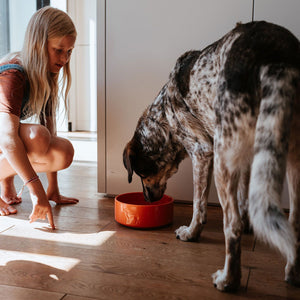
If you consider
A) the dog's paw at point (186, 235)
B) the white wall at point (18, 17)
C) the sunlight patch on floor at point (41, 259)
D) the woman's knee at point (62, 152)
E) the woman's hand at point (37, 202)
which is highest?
the white wall at point (18, 17)

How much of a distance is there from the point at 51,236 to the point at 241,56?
1.27 m

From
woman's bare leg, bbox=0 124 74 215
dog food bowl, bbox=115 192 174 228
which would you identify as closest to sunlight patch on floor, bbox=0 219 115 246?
dog food bowl, bbox=115 192 174 228

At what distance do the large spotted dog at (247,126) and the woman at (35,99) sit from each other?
27.3 inches

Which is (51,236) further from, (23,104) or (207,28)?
(207,28)

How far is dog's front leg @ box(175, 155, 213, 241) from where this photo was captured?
6.14 feet

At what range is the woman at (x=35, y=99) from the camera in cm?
184

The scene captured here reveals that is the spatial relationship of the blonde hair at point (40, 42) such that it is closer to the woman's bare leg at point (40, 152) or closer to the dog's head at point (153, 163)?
the woman's bare leg at point (40, 152)

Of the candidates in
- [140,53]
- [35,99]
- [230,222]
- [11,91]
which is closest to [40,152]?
[35,99]

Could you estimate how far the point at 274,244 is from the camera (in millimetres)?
1000

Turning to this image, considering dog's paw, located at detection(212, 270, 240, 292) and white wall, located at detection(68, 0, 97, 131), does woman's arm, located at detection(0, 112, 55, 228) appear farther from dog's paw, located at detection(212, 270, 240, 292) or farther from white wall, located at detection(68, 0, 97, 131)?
white wall, located at detection(68, 0, 97, 131)

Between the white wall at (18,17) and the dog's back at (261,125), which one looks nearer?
the dog's back at (261,125)

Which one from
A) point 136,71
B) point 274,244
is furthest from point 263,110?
point 136,71

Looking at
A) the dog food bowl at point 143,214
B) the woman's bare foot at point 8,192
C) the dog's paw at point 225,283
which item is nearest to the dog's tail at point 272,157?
the dog's paw at point 225,283

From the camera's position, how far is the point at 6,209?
2.21 meters
